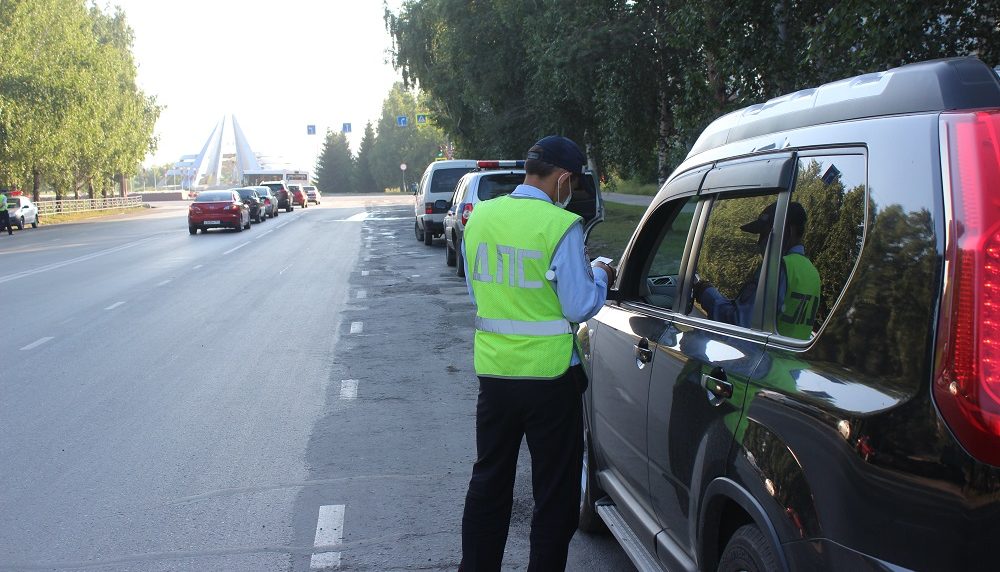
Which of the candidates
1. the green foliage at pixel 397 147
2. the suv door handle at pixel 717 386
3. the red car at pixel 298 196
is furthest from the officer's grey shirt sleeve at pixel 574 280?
the green foliage at pixel 397 147

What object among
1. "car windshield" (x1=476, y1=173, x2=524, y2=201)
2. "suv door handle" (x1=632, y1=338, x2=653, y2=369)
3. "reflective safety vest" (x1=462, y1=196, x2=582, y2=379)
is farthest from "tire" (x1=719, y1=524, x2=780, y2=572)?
"car windshield" (x1=476, y1=173, x2=524, y2=201)

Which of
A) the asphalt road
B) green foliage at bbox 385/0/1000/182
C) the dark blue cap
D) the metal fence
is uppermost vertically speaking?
green foliage at bbox 385/0/1000/182

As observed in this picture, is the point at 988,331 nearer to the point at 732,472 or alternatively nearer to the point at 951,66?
the point at 951,66

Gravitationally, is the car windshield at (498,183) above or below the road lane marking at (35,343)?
above

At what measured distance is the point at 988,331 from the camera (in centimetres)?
198

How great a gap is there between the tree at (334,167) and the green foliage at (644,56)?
100 metres

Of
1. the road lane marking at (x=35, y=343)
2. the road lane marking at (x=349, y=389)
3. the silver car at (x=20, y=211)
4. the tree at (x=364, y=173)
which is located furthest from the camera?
the tree at (x=364, y=173)

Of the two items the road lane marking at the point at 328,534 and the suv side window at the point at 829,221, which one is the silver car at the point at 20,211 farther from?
the suv side window at the point at 829,221

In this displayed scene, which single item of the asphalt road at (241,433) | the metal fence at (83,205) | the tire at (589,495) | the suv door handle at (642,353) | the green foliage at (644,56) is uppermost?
the green foliage at (644,56)

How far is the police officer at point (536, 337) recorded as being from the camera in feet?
11.6

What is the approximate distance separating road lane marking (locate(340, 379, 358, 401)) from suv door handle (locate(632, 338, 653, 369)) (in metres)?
4.62

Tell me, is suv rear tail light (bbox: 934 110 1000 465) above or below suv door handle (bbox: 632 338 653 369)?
above

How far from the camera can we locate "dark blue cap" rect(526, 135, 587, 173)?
3676mm

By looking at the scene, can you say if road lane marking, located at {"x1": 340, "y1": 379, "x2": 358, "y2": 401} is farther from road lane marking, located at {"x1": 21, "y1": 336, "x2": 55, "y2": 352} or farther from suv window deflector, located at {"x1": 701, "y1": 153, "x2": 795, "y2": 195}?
suv window deflector, located at {"x1": 701, "y1": 153, "x2": 795, "y2": 195}
